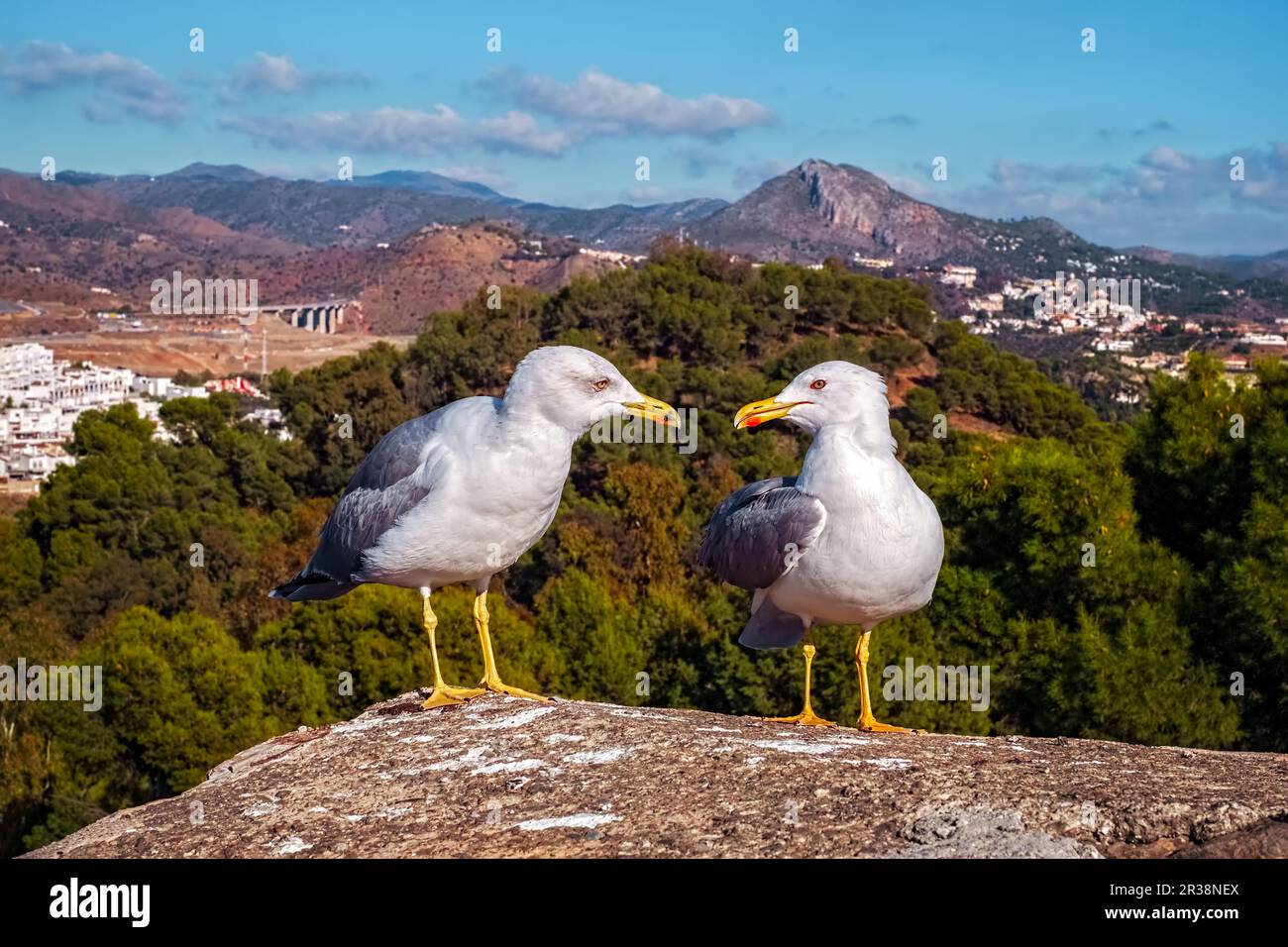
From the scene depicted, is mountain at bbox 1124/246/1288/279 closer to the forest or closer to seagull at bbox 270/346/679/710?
the forest

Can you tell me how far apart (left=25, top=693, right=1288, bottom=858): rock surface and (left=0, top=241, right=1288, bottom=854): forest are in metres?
10.3

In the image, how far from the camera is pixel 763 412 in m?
6.41

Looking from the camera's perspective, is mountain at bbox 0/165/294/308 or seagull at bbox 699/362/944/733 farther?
mountain at bbox 0/165/294/308

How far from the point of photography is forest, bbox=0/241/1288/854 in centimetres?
1633

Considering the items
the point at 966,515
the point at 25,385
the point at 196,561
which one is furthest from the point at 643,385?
the point at 25,385

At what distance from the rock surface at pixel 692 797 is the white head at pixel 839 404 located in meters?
1.43

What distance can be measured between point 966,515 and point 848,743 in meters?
14.5

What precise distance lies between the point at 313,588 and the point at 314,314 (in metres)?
146

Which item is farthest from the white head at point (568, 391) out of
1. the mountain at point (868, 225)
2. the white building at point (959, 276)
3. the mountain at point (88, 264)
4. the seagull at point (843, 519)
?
the mountain at point (88, 264)

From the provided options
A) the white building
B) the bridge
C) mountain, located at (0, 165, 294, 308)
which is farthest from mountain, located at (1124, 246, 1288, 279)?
mountain, located at (0, 165, 294, 308)

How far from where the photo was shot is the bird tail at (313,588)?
23.4 feet

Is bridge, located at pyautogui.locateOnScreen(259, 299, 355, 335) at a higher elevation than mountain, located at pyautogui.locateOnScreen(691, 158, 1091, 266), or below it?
below

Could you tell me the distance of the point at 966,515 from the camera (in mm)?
19812
